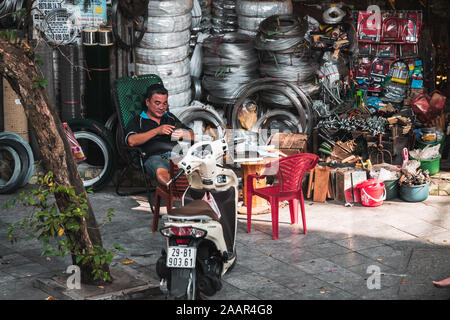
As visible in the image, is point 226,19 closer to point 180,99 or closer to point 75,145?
point 180,99

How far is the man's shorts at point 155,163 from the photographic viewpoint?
29.0 feet

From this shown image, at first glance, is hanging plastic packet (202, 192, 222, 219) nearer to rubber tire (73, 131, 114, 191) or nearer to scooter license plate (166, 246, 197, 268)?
scooter license plate (166, 246, 197, 268)

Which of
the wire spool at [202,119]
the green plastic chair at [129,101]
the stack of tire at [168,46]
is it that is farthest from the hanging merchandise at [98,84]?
the wire spool at [202,119]

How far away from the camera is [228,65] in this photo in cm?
1120

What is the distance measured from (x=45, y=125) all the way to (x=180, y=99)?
4.90 meters

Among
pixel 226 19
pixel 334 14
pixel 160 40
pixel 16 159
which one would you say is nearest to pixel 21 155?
pixel 16 159

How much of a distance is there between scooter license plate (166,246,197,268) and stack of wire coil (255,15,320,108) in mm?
5438

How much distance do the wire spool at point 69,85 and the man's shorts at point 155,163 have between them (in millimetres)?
2286

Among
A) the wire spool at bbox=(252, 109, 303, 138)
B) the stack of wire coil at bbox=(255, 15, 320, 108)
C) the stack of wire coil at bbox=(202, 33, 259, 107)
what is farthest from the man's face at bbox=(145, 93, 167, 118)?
the stack of wire coil at bbox=(255, 15, 320, 108)

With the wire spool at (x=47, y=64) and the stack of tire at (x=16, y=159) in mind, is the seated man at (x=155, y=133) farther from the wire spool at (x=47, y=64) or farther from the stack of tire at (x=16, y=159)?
the wire spool at (x=47, y=64)

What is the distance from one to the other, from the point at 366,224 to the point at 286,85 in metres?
3.16

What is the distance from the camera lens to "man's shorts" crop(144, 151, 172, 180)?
8.84m
